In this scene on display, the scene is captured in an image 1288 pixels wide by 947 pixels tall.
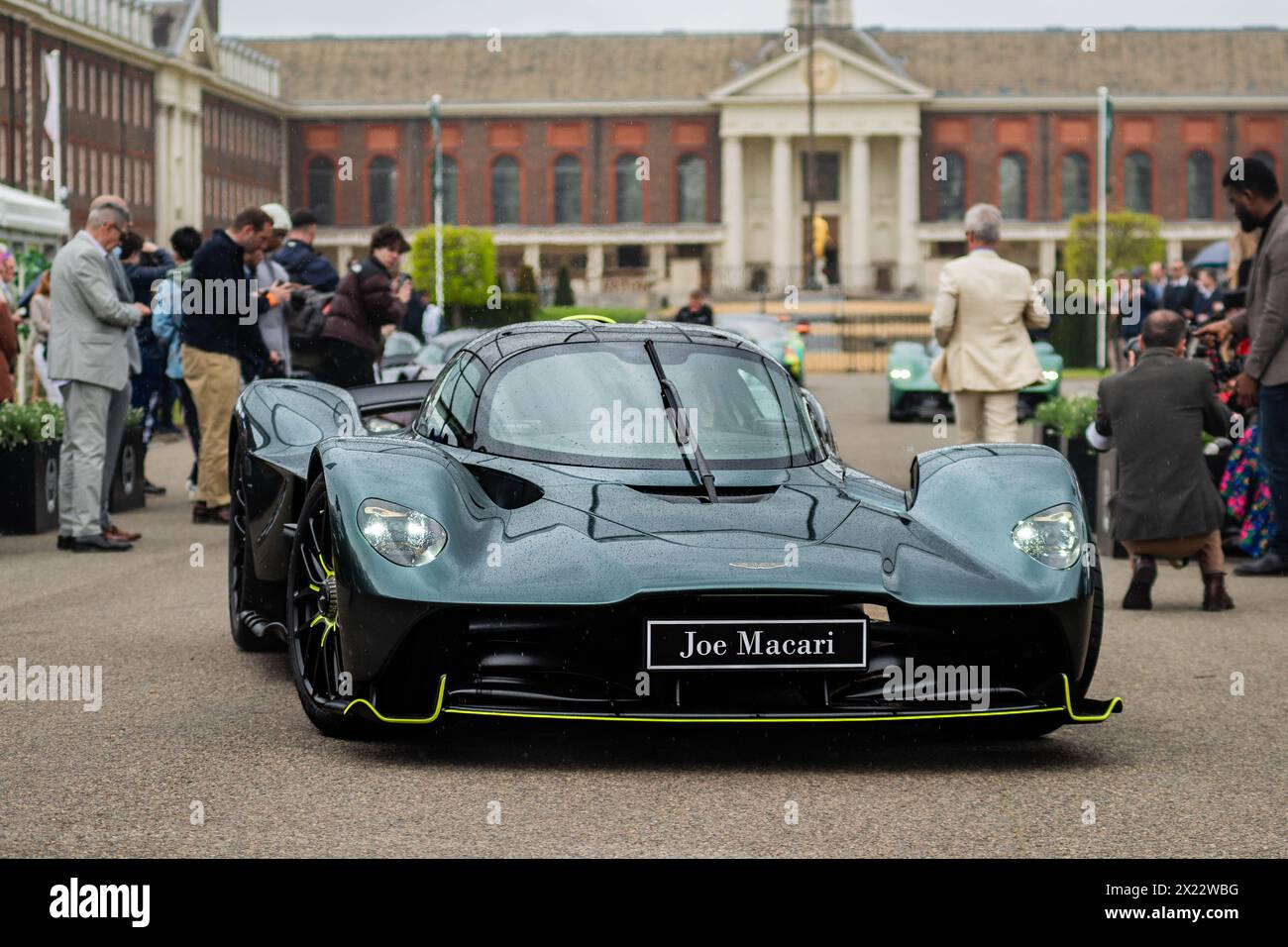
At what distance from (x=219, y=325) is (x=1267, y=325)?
6.30 meters

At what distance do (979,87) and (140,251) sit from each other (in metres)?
80.7

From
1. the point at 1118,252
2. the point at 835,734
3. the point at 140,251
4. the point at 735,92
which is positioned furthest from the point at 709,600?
the point at 735,92

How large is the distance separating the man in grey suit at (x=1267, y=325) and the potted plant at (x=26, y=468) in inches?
267

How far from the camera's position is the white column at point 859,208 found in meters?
93.3

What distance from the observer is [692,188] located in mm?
94750

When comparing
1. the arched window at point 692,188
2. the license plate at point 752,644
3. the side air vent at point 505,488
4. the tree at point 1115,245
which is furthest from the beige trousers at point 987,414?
the arched window at point 692,188

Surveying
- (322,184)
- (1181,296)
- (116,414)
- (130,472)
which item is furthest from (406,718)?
(322,184)

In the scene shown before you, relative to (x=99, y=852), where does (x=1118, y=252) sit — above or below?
above

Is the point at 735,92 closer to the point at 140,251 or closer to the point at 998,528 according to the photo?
the point at 140,251

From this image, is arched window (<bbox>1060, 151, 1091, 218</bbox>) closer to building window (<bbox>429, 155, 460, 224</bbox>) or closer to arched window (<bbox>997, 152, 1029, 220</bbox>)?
arched window (<bbox>997, 152, 1029, 220</bbox>)

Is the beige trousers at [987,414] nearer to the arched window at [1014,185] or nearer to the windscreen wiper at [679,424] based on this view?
the windscreen wiper at [679,424]

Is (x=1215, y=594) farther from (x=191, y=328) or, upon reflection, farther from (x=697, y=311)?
(x=697, y=311)

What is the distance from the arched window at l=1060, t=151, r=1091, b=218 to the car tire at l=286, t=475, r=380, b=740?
292 ft
